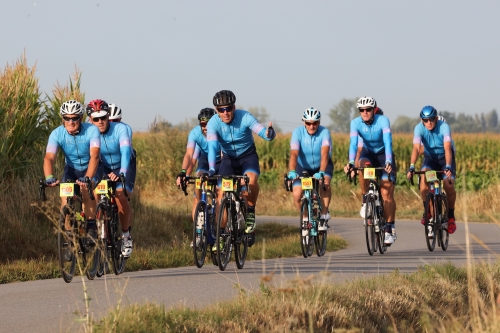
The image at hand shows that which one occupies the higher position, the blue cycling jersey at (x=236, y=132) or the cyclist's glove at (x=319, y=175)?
the blue cycling jersey at (x=236, y=132)

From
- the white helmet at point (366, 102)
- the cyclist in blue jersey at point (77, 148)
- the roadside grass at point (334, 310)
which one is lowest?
the roadside grass at point (334, 310)

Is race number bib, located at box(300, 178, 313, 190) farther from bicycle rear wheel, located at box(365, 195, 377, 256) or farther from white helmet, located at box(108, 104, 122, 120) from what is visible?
white helmet, located at box(108, 104, 122, 120)

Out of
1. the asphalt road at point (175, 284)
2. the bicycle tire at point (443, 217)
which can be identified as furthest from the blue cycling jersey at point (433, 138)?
the asphalt road at point (175, 284)

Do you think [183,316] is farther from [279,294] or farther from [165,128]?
[165,128]

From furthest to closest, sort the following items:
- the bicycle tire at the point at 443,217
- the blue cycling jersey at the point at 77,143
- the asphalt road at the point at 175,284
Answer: the bicycle tire at the point at 443,217
the blue cycling jersey at the point at 77,143
the asphalt road at the point at 175,284

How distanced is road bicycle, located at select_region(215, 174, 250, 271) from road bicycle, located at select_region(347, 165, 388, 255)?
2730mm

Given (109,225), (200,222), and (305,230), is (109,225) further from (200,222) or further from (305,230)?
(305,230)

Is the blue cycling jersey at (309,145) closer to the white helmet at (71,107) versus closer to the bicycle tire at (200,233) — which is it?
the bicycle tire at (200,233)

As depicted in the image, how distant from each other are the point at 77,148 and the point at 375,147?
555 centimetres

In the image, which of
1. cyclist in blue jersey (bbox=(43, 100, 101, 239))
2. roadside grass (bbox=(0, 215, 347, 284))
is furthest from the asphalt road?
cyclist in blue jersey (bbox=(43, 100, 101, 239))

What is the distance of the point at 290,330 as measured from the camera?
26.6 feet

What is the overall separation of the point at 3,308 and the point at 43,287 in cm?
185

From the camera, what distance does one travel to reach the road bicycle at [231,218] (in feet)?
41.7

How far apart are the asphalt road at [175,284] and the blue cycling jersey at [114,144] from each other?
150 cm
